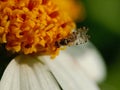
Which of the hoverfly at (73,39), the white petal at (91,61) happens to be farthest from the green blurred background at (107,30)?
the hoverfly at (73,39)

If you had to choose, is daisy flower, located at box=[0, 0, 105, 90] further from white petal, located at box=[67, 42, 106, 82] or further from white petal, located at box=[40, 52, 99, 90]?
white petal, located at box=[67, 42, 106, 82]

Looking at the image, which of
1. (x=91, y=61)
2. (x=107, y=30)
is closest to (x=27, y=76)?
(x=91, y=61)

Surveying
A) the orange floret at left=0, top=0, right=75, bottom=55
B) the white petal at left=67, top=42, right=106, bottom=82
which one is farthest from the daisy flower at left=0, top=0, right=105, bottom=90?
the white petal at left=67, top=42, right=106, bottom=82

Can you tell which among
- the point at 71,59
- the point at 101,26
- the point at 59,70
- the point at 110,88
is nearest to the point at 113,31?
the point at 101,26

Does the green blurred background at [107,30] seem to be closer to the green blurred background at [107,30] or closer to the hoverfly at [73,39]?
the green blurred background at [107,30]

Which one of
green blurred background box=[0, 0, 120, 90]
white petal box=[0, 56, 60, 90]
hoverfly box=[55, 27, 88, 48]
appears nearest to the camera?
white petal box=[0, 56, 60, 90]

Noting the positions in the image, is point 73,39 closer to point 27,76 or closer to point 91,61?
point 27,76
